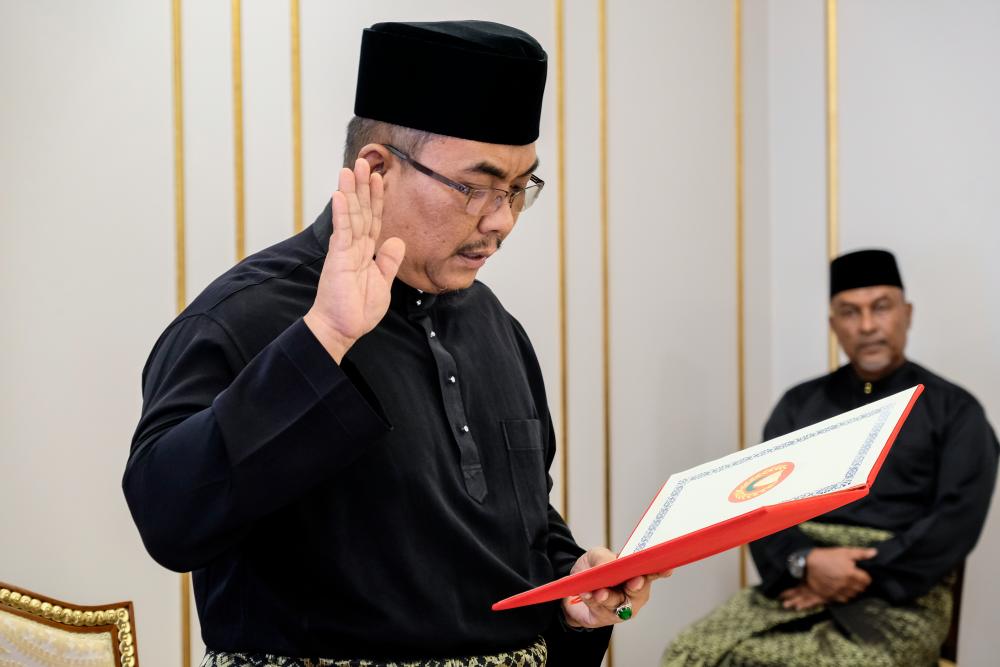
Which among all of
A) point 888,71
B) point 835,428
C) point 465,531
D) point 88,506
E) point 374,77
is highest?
point 888,71

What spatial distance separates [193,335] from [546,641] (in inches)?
28.4

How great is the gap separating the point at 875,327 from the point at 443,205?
258 cm

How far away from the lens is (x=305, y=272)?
144 cm

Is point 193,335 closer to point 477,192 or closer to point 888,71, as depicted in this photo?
point 477,192

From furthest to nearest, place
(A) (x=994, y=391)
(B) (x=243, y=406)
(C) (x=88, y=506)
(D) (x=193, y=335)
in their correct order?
(A) (x=994, y=391) < (C) (x=88, y=506) < (D) (x=193, y=335) < (B) (x=243, y=406)

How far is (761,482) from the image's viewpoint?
1246mm

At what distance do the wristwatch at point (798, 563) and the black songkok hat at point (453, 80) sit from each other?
2289 mm

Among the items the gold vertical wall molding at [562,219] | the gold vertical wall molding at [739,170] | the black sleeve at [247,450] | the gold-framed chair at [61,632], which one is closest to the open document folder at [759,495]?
the black sleeve at [247,450]

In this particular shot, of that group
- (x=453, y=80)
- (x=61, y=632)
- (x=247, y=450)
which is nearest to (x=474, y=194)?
(x=453, y=80)

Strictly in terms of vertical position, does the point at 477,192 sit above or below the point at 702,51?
below

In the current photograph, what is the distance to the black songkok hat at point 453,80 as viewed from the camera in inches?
56.2

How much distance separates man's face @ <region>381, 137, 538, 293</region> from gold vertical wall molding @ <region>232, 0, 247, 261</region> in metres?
1.58

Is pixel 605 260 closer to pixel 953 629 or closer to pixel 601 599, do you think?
pixel 953 629

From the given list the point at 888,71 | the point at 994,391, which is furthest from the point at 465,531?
the point at 888,71
